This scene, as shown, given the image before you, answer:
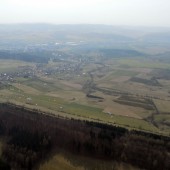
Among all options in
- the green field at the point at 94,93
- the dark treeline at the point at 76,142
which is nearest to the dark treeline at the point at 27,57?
the green field at the point at 94,93

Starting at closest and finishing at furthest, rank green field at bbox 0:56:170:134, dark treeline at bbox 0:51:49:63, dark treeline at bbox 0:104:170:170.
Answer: dark treeline at bbox 0:104:170:170, green field at bbox 0:56:170:134, dark treeline at bbox 0:51:49:63

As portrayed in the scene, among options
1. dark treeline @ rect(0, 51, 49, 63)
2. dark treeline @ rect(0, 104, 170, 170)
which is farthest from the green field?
dark treeline @ rect(0, 51, 49, 63)

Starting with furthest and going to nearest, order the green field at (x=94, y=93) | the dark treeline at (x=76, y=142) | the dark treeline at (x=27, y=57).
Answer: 1. the dark treeline at (x=27, y=57)
2. the green field at (x=94, y=93)
3. the dark treeline at (x=76, y=142)

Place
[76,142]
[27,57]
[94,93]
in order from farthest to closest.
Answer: [27,57] → [94,93] → [76,142]

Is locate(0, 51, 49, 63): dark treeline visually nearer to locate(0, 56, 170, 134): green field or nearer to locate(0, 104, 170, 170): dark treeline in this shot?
locate(0, 56, 170, 134): green field

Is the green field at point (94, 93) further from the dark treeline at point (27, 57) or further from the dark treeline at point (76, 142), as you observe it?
the dark treeline at point (27, 57)

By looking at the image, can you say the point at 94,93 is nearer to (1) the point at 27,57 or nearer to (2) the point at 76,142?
(2) the point at 76,142

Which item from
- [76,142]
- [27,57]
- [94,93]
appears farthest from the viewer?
[27,57]

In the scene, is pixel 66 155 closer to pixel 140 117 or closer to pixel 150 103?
pixel 140 117

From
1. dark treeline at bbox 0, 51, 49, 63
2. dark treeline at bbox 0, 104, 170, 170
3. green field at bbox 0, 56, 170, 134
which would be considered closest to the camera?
dark treeline at bbox 0, 104, 170, 170

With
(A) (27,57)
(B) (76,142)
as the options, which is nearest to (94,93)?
(B) (76,142)
